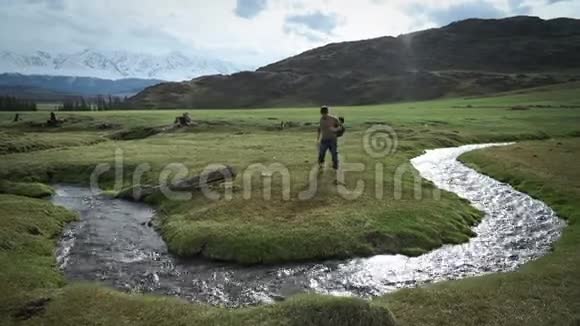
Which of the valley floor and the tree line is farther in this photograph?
the tree line

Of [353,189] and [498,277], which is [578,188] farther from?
[498,277]

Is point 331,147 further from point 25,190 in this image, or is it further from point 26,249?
point 25,190

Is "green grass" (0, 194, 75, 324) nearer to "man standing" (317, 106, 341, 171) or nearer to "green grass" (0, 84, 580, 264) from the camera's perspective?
"green grass" (0, 84, 580, 264)

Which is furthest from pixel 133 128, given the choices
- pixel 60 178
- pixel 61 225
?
pixel 61 225

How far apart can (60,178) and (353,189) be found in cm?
2975

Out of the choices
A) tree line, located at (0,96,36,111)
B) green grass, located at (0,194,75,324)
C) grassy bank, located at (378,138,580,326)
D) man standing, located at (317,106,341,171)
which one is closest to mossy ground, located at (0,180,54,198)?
green grass, located at (0,194,75,324)

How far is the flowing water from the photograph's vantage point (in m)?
20.9

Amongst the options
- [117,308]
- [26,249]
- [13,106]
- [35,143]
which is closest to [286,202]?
[26,249]

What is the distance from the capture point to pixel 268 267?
23.7 metres

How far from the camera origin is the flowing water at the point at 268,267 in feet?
68.6

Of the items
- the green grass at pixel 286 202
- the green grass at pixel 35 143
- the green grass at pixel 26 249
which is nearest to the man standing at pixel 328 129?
the green grass at pixel 286 202

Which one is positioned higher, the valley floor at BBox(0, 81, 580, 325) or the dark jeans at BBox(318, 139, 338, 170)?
the dark jeans at BBox(318, 139, 338, 170)

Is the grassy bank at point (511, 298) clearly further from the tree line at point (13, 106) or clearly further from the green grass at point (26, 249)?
the tree line at point (13, 106)

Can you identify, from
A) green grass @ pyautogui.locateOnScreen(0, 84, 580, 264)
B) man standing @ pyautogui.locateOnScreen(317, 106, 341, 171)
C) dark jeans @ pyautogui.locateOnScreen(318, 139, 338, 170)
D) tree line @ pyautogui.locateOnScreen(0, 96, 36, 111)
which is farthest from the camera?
tree line @ pyautogui.locateOnScreen(0, 96, 36, 111)
